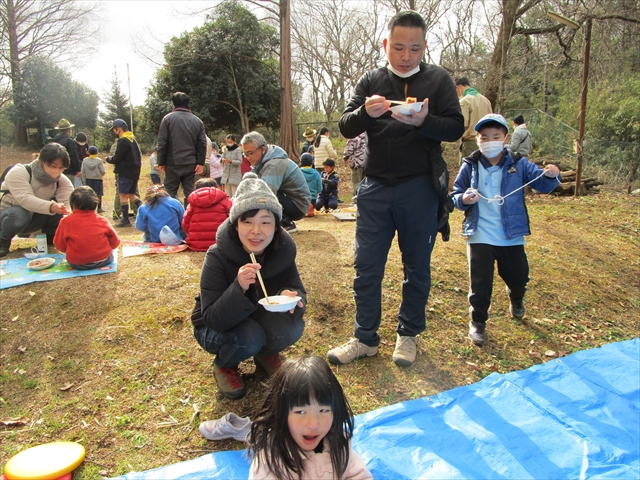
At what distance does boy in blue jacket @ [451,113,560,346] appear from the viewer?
9.19ft

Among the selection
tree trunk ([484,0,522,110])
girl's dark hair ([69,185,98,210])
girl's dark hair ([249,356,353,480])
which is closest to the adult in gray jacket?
girl's dark hair ([69,185,98,210])

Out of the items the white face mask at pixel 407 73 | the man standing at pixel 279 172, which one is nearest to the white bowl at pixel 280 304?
the white face mask at pixel 407 73

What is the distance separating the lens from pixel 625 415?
214cm

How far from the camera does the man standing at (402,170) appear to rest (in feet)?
7.36

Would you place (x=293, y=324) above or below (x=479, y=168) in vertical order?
below

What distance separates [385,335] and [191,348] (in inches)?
50.0

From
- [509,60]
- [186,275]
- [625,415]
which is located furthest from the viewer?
[509,60]

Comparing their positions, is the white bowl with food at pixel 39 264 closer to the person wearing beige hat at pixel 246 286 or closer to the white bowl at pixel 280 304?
the person wearing beige hat at pixel 246 286

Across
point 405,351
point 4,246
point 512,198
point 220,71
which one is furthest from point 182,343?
point 220,71

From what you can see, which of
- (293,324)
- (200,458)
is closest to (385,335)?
(293,324)

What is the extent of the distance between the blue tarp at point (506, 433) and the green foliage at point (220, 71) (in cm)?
1492

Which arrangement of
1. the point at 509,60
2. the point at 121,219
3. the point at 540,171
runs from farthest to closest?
the point at 509,60
the point at 121,219
the point at 540,171

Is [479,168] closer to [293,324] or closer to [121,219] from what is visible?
[293,324]

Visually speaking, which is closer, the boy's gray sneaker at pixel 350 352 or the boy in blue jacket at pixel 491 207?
the boy's gray sneaker at pixel 350 352
